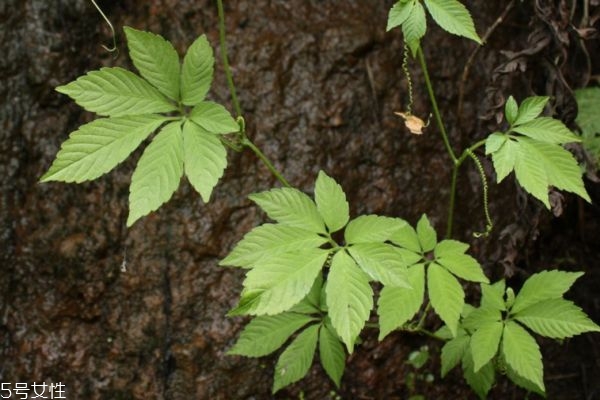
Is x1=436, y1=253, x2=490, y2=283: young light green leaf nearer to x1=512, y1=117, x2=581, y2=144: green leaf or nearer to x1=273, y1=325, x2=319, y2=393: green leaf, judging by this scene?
x1=512, y1=117, x2=581, y2=144: green leaf

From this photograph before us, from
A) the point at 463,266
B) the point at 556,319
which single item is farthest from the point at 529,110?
the point at 556,319

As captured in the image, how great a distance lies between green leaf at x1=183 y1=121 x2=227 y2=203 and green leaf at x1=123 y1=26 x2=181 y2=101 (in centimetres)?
11

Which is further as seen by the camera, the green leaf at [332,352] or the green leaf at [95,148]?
the green leaf at [332,352]

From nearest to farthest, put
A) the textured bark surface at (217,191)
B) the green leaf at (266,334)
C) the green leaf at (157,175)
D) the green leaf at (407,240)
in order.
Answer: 1. the green leaf at (157,175)
2. the green leaf at (407,240)
3. the green leaf at (266,334)
4. the textured bark surface at (217,191)

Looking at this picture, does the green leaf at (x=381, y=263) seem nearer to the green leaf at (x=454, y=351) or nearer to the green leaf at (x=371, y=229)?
the green leaf at (x=371, y=229)

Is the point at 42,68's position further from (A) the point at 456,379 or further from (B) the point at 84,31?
(A) the point at 456,379

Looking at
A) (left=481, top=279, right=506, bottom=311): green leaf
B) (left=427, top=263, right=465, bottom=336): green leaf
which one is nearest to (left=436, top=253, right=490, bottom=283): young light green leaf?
(left=427, top=263, right=465, bottom=336): green leaf

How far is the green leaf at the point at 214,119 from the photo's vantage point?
1294mm

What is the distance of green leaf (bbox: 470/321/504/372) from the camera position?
153cm

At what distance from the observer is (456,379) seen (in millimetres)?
2088

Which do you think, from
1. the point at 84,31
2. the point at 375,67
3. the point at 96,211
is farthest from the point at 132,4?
the point at 375,67

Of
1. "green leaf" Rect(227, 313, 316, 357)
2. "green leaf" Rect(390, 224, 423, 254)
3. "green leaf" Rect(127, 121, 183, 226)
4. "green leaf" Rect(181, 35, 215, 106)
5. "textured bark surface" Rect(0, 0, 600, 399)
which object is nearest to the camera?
"green leaf" Rect(127, 121, 183, 226)

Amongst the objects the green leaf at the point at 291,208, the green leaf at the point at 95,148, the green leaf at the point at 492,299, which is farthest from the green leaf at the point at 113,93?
the green leaf at the point at 492,299

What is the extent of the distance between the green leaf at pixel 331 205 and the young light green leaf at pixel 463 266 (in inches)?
10.8
